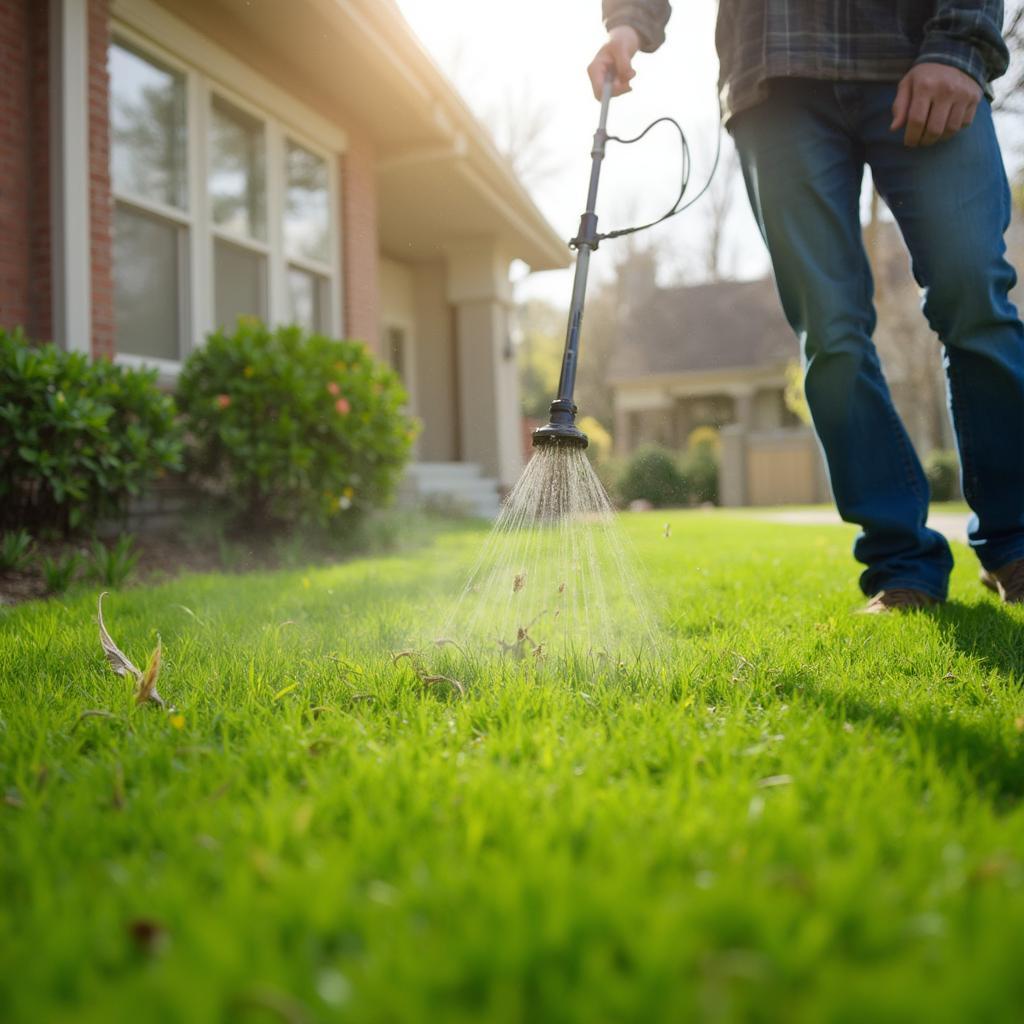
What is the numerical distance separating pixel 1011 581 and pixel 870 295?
977 millimetres

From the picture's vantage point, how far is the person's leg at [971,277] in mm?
2428

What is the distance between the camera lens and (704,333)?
22.2m

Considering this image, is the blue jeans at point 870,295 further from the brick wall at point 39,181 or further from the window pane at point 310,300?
the window pane at point 310,300

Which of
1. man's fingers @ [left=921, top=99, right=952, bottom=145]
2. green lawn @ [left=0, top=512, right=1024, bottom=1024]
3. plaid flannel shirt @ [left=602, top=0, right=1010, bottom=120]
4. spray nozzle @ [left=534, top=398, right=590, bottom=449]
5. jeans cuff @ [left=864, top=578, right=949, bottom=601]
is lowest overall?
green lawn @ [left=0, top=512, right=1024, bottom=1024]

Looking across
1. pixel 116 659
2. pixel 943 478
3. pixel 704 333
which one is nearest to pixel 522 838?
pixel 116 659

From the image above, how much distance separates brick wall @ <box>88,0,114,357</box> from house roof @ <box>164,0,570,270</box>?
86 cm

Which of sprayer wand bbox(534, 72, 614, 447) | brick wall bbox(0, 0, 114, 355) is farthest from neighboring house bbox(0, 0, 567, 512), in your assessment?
sprayer wand bbox(534, 72, 614, 447)

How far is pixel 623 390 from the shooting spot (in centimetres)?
2255

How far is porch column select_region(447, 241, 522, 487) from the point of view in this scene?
34.2ft

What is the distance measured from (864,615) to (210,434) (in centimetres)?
382

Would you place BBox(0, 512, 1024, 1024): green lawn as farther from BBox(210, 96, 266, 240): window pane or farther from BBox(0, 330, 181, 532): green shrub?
BBox(210, 96, 266, 240): window pane

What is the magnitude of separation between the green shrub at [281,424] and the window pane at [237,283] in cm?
118

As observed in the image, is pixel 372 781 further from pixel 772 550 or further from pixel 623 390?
pixel 623 390

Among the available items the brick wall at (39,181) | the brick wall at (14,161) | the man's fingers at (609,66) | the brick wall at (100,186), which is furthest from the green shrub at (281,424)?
the man's fingers at (609,66)
